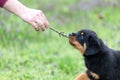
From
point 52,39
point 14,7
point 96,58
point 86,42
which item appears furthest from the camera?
point 52,39

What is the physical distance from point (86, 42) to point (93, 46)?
0.56 feet

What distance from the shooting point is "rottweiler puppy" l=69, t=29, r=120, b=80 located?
7.02 meters

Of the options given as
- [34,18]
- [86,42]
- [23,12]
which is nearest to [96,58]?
[86,42]

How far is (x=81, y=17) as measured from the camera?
1536 centimetres

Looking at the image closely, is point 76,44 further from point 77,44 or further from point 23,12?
point 23,12

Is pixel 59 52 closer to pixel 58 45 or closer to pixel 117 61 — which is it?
pixel 58 45

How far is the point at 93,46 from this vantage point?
23.5 feet

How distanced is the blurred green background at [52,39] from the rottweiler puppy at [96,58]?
3.84 ft

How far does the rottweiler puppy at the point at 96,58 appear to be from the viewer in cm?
702

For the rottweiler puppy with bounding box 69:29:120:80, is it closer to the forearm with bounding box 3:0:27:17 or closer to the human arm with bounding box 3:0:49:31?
the human arm with bounding box 3:0:49:31

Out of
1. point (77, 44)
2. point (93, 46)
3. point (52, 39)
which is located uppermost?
point (52, 39)

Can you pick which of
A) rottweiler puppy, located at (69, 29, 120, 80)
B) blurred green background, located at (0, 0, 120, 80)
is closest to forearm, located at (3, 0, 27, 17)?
rottweiler puppy, located at (69, 29, 120, 80)

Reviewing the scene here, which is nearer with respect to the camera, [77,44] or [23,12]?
[23,12]

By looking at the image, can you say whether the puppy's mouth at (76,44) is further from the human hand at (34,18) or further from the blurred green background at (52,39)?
the human hand at (34,18)
